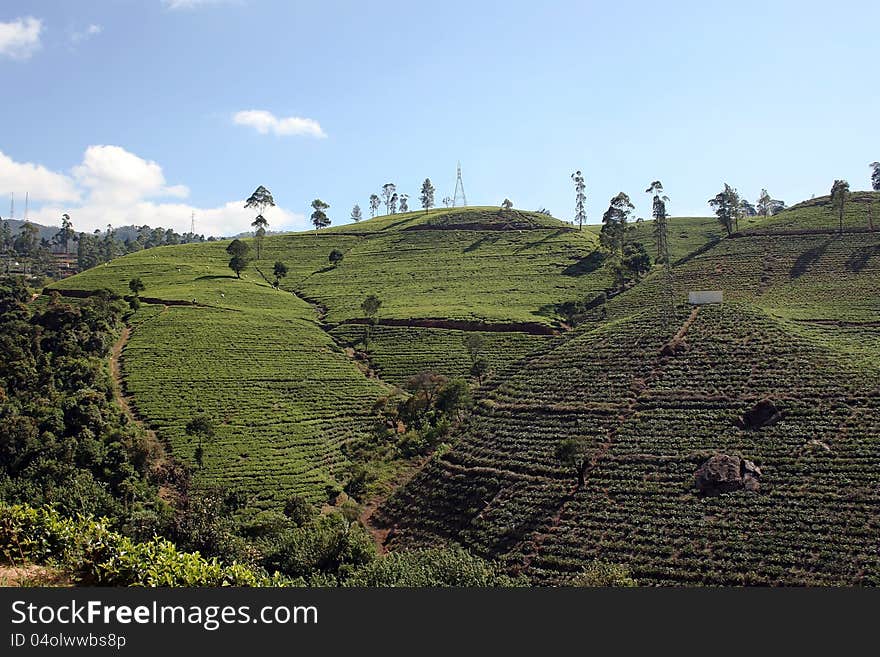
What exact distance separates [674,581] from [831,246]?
304 feet

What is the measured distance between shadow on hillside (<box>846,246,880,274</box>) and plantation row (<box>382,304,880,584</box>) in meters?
41.1

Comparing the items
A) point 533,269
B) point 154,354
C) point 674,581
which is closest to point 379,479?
point 674,581

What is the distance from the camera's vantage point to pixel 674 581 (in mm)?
34062

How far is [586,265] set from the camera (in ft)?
397

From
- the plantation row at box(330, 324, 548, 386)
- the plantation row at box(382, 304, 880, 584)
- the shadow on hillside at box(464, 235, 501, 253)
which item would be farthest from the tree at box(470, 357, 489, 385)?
the shadow on hillside at box(464, 235, 501, 253)

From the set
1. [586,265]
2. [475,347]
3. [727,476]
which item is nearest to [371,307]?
A: [475,347]

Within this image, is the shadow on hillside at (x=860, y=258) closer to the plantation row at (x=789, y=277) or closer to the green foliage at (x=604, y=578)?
the plantation row at (x=789, y=277)

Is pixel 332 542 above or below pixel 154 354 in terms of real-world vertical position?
below

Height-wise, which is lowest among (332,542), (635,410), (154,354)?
(332,542)

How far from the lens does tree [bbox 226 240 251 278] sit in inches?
4806

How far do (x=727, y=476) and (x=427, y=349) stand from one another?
152ft

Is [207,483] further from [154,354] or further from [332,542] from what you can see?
[154,354]

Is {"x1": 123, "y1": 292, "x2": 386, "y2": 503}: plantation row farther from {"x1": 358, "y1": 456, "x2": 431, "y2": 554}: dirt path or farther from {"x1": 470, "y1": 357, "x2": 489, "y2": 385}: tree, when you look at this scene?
{"x1": 470, "y1": 357, "x2": 489, "y2": 385}: tree

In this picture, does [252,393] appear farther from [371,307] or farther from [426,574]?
[426,574]
